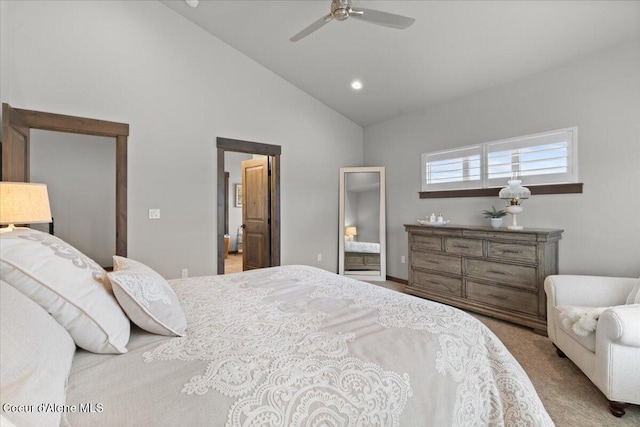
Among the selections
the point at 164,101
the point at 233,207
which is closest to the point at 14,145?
the point at 164,101

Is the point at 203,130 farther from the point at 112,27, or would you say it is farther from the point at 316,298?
the point at 316,298

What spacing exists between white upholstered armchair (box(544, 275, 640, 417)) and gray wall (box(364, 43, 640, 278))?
2.42 ft

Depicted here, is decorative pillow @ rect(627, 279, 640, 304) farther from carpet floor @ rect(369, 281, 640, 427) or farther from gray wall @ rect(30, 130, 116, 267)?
gray wall @ rect(30, 130, 116, 267)

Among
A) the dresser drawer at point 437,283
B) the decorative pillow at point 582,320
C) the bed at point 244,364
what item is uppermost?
the bed at point 244,364

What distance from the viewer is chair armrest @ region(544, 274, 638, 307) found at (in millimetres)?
2289

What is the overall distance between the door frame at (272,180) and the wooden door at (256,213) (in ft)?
0.48

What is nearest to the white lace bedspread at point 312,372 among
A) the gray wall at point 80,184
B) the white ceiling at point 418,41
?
the white ceiling at point 418,41

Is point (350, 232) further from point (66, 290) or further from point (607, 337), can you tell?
point (66, 290)

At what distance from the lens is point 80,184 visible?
16.6 ft

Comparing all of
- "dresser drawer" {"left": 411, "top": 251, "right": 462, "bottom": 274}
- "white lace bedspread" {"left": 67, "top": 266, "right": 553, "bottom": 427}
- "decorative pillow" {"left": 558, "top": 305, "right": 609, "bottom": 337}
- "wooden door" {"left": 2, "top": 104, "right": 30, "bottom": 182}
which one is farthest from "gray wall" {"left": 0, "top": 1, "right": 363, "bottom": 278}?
"decorative pillow" {"left": 558, "top": 305, "right": 609, "bottom": 337}

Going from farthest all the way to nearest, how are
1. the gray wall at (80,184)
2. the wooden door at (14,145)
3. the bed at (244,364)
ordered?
the gray wall at (80,184) → the wooden door at (14,145) → the bed at (244,364)

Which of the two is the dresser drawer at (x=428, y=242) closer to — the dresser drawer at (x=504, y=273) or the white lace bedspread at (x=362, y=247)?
the dresser drawer at (x=504, y=273)

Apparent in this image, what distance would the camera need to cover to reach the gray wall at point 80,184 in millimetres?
4719

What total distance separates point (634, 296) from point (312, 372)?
245 centimetres
